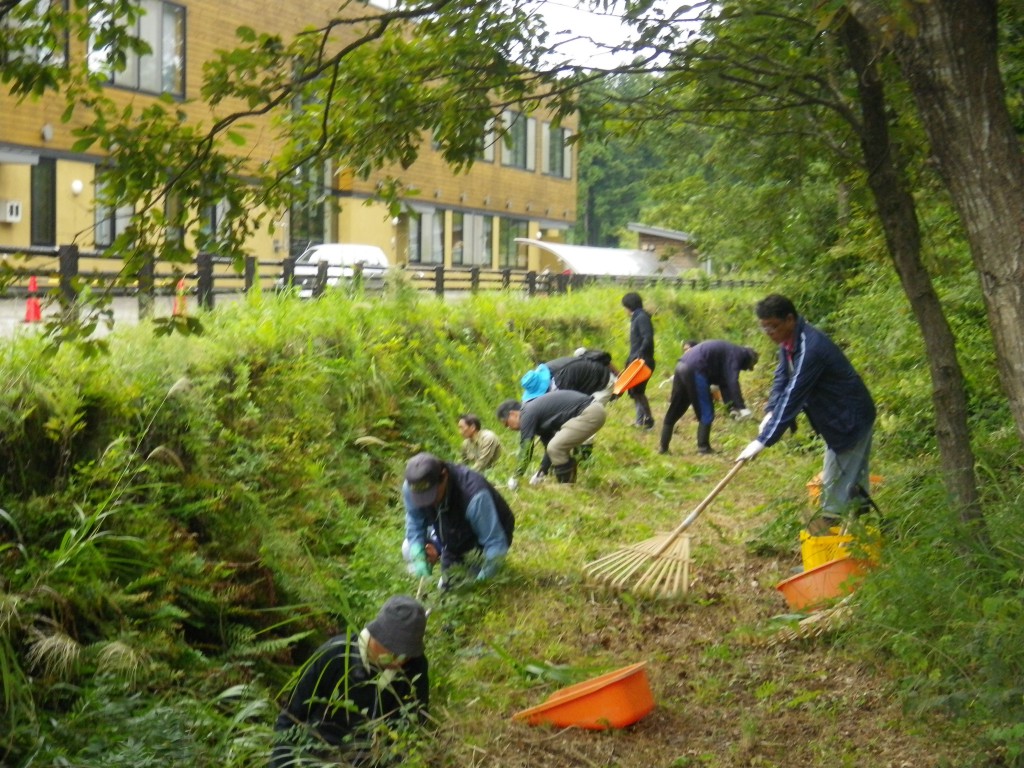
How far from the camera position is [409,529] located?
26.2ft

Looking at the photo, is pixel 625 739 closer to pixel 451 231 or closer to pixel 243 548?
pixel 243 548

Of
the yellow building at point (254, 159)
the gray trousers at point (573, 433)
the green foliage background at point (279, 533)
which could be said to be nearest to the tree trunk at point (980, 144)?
the green foliage background at point (279, 533)

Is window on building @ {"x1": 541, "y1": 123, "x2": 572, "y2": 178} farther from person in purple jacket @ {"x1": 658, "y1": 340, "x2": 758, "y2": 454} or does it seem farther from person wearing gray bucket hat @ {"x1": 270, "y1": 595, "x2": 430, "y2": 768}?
person wearing gray bucket hat @ {"x1": 270, "y1": 595, "x2": 430, "y2": 768}

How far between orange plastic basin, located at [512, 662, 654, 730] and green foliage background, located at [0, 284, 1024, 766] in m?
0.47

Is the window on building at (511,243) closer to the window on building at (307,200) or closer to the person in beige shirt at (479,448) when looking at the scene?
the person in beige shirt at (479,448)

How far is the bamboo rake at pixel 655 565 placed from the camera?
7.81 m

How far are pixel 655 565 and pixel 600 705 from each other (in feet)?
7.13

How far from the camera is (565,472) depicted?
11.7 metres

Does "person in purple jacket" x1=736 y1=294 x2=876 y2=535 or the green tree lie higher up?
the green tree

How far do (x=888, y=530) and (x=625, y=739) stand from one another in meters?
2.34

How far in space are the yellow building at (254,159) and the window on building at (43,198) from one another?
2cm

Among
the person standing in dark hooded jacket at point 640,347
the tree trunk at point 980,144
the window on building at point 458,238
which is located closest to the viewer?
the tree trunk at point 980,144

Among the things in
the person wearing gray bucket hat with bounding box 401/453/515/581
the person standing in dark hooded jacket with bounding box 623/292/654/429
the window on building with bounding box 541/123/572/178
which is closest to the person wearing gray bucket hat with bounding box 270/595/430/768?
the person wearing gray bucket hat with bounding box 401/453/515/581

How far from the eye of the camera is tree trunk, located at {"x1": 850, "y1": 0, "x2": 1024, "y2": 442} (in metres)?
4.61
